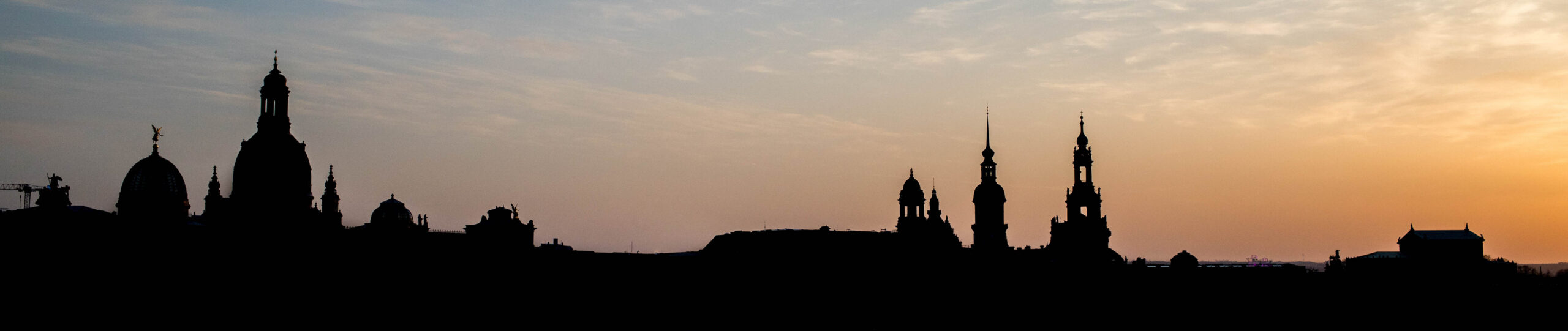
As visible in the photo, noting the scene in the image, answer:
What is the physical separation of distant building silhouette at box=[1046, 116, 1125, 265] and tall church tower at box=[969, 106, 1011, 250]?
8.19m

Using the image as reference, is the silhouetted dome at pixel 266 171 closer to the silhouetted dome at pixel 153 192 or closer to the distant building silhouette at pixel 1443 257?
the silhouetted dome at pixel 153 192

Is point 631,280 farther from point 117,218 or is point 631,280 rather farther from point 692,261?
point 117,218

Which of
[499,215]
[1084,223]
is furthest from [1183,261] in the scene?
[499,215]

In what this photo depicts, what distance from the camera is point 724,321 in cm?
12544

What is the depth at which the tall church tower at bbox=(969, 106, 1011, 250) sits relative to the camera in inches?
5822

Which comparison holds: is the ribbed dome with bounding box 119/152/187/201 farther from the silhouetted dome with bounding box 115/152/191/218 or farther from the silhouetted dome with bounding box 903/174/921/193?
the silhouetted dome with bounding box 903/174/921/193

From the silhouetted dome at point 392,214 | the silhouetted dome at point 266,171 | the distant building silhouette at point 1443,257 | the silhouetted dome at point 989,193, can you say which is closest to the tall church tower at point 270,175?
the silhouetted dome at point 266,171

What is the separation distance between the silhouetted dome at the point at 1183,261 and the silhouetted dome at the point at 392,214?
73.2 metres

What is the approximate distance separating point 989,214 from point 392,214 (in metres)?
52.2

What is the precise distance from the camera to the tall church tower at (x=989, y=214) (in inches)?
5822

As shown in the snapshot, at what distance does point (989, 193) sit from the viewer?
→ 14850cm

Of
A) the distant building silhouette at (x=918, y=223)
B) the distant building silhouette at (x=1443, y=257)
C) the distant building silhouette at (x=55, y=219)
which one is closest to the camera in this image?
the distant building silhouette at (x=55, y=219)

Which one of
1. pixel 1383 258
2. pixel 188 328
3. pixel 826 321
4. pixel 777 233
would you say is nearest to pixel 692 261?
Result: pixel 777 233

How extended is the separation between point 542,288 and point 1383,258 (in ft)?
380
